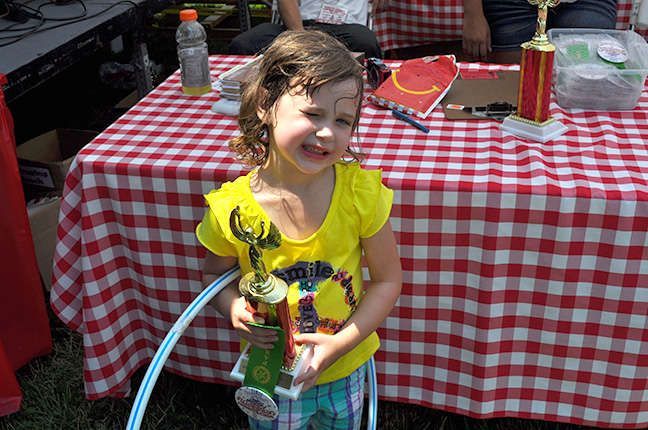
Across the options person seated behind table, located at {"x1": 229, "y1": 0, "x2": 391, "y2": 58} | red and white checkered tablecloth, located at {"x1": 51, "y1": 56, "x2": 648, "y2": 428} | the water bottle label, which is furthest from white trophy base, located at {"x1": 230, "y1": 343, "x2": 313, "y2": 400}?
person seated behind table, located at {"x1": 229, "y1": 0, "x2": 391, "y2": 58}

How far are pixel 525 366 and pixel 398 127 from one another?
2.22 ft

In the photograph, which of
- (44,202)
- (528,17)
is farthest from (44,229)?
(528,17)

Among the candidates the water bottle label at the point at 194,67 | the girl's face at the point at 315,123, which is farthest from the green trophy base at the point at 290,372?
the water bottle label at the point at 194,67

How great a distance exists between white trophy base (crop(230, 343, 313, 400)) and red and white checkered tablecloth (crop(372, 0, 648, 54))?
2.61 meters

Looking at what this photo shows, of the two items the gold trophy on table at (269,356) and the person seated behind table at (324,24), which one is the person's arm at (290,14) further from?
the gold trophy on table at (269,356)

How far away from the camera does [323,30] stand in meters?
3.01

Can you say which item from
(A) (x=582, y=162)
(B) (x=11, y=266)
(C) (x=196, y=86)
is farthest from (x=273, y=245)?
(B) (x=11, y=266)

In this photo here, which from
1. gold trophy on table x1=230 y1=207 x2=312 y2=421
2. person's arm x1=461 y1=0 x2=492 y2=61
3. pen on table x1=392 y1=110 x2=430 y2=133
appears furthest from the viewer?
person's arm x1=461 y1=0 x2=492 y2=61

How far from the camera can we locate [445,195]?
1.39 meters

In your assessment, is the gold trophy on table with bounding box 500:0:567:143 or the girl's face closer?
the girl's face

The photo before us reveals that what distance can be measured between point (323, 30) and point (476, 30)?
71 cm

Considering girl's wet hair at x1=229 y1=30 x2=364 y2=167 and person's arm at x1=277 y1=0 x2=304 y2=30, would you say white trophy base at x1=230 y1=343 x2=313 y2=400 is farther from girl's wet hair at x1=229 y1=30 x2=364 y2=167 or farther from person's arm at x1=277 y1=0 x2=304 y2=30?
person's arm at x1=277 y1=0 x2=304 y2=30

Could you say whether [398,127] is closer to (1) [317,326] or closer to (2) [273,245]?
(1) [317,326]

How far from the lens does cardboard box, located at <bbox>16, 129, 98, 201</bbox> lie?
2.27m
